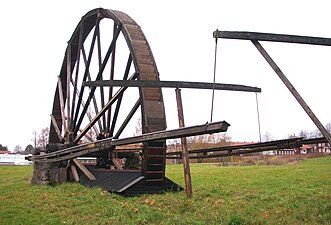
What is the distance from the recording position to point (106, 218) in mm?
5949

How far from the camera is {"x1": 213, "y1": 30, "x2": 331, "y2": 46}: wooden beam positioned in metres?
5.54

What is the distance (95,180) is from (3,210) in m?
3.40

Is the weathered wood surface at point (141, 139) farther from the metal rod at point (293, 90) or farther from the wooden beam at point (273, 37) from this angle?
the wooden beam at point (273, 37)

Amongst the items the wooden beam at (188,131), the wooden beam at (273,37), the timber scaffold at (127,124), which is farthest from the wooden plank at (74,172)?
the wooden beam at (273,37)

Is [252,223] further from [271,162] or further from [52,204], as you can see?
[271,162]

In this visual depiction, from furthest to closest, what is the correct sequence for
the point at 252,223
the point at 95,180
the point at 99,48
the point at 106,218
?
the point at 99,48 → the point at 95,180 → the point at 106,218 → the point at 252,223

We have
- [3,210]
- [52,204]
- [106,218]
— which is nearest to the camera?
[106,218]

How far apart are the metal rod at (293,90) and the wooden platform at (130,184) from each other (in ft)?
14.5

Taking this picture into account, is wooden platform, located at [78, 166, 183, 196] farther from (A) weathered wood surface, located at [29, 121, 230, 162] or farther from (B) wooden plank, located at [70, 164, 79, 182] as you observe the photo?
(B) wooden plank, located at [70, 164, 79, 182]

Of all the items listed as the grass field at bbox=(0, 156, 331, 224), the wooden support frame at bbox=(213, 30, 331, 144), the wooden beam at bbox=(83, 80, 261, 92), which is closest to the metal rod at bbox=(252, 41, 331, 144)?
the wooden support frame at bbox=(213, 30, 331, 144)

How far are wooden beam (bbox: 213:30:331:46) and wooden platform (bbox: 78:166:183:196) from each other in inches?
171

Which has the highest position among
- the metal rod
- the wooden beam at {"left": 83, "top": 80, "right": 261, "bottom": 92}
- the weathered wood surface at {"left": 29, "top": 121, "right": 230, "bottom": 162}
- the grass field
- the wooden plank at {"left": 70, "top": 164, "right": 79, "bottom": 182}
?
the wooden beam at {"left": 83, "top": 80, "right": 261, "bottom": 92}

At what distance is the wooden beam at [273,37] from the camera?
218 inches

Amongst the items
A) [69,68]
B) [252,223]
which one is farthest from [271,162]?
[252,223]
